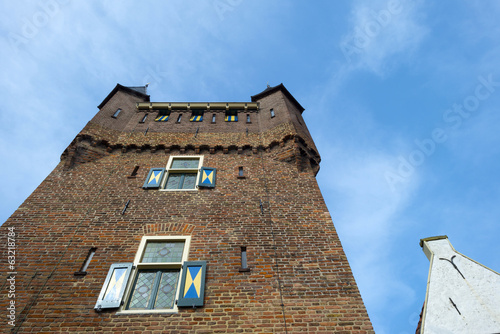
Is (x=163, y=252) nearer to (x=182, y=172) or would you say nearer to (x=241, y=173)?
(x=182, y=172)

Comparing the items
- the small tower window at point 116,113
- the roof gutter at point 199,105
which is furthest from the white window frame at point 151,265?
the roof gutter at point 199,105

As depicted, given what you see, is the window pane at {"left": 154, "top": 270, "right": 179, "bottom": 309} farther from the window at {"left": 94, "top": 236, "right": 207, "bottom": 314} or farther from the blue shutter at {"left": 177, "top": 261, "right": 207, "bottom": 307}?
the blue shutter at {"left": 177, "top": 261, "right": 207, "bottom": 307}

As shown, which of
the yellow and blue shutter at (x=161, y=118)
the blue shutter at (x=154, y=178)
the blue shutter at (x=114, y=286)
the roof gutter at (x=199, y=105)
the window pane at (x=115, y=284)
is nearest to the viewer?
the blue shutter at (x=114, y=286)

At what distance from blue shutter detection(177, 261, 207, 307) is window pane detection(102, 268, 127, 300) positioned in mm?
1184

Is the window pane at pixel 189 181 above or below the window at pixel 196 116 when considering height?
below

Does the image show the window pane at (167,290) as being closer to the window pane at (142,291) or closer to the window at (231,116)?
the window pane at (142,291)

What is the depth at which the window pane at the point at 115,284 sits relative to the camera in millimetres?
5793

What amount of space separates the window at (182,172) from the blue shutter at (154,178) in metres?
0.22

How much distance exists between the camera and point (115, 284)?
19.8ft

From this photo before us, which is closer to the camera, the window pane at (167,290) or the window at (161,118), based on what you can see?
the window pane at (167,290)

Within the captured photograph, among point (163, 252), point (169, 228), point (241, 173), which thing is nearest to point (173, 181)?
point (241, 173)

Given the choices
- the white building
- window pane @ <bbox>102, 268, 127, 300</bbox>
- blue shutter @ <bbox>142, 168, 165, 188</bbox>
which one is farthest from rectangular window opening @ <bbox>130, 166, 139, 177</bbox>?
the white building

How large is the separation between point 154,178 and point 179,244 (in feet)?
9.17

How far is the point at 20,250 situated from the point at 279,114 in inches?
384
